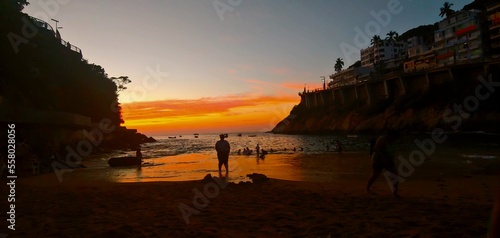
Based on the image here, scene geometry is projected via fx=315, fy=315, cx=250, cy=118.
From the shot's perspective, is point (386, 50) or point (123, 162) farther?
point (386, 50)

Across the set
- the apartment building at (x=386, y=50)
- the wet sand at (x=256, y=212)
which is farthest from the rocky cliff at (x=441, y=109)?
the wet sand at (x=256, y=212)

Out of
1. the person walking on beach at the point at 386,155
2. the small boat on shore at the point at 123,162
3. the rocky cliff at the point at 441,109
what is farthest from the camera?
the rocky cliff at the point at 441,109

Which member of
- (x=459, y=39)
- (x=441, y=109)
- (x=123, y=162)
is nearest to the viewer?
(x=123, y=162)

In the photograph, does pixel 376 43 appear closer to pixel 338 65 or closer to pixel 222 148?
pixel 338 65

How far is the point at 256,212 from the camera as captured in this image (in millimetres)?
8008

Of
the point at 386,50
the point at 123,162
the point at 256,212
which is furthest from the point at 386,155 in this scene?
the point at 386,50

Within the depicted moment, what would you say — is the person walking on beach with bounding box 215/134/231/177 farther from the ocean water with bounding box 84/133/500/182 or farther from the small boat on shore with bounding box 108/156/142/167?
the small boat on shore with bounding box 108/156/142/167

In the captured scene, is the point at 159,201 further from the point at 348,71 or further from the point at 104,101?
the point at 348,71

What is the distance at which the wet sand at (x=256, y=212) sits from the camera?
20.2 ft

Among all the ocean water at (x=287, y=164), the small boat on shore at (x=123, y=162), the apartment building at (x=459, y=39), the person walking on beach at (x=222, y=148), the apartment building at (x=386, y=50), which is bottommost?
the ocean water at (x=287, y=164)

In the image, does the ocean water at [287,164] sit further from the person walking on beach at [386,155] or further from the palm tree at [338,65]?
the palm tree at [338,65]

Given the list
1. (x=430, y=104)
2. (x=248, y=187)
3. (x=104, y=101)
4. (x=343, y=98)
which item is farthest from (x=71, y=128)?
(x=343, y=98)

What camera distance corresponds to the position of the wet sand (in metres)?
6.17

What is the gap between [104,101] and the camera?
71438 mm
